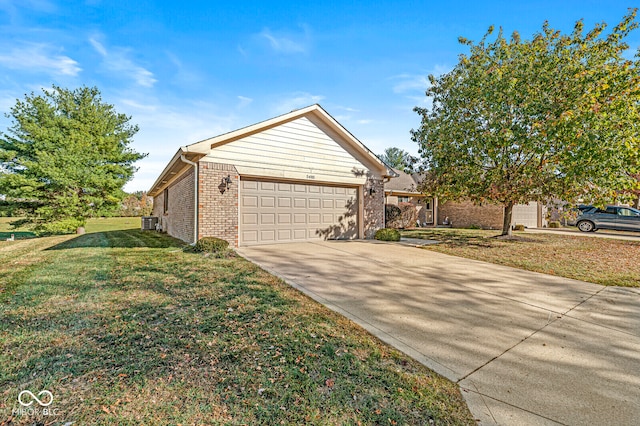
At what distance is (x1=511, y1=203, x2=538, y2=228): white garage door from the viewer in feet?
63.3

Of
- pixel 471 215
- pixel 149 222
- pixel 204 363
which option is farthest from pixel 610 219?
pixel 149 222

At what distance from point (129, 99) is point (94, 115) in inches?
430

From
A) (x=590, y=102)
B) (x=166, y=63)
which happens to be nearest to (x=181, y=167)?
(x=166, y=63)

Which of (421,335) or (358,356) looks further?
(421,335)

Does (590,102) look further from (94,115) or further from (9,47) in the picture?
(94,115)

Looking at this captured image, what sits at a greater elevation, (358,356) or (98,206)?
(98,206)

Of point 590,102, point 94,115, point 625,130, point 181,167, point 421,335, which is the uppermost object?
point 94,115

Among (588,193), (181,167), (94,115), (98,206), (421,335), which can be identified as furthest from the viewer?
(94,115)

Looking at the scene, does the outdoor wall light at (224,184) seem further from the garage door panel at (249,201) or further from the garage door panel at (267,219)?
the garage door panel at (267,219)

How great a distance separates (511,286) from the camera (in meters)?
5.49

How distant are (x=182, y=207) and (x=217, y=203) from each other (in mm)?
2730

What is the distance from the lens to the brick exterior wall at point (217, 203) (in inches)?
336

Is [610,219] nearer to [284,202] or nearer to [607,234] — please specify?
[607,234]

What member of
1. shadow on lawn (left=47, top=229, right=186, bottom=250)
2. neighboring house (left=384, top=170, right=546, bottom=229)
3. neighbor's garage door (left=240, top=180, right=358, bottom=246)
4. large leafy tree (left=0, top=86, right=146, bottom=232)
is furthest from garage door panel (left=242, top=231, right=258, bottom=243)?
large leafy tree (left=0, top=86, right=146, bottom=232)
